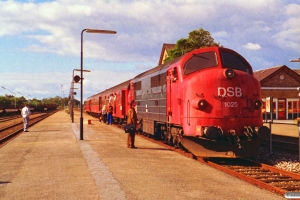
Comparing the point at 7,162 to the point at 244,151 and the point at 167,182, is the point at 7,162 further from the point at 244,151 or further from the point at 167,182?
the point at 244,151

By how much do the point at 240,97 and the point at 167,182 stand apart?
14.0 ft

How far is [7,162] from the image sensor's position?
12031mm

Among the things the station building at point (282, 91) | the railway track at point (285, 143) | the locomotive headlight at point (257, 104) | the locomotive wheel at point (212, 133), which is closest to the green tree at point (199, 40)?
the station building at point (282, 91)

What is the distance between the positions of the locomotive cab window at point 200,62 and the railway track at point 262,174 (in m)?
2.98

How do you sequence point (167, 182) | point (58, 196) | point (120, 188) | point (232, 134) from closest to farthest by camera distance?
point (58, 196) → point (120, 188) → point (167, 182) → point (232, 134)

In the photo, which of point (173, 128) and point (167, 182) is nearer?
point (167, 182)

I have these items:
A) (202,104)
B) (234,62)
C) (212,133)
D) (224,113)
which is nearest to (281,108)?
(234,62)

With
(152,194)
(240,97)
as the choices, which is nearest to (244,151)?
(240,97)

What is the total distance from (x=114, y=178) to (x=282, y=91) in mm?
40899

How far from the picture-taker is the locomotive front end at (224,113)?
37.9 feet

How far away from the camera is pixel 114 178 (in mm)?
9008

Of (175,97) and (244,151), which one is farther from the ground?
(175,97)

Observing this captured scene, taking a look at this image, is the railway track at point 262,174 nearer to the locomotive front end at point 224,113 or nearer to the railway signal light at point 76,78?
the locomotive front end at point 224,113

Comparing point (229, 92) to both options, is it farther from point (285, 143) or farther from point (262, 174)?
point (285, 143)
